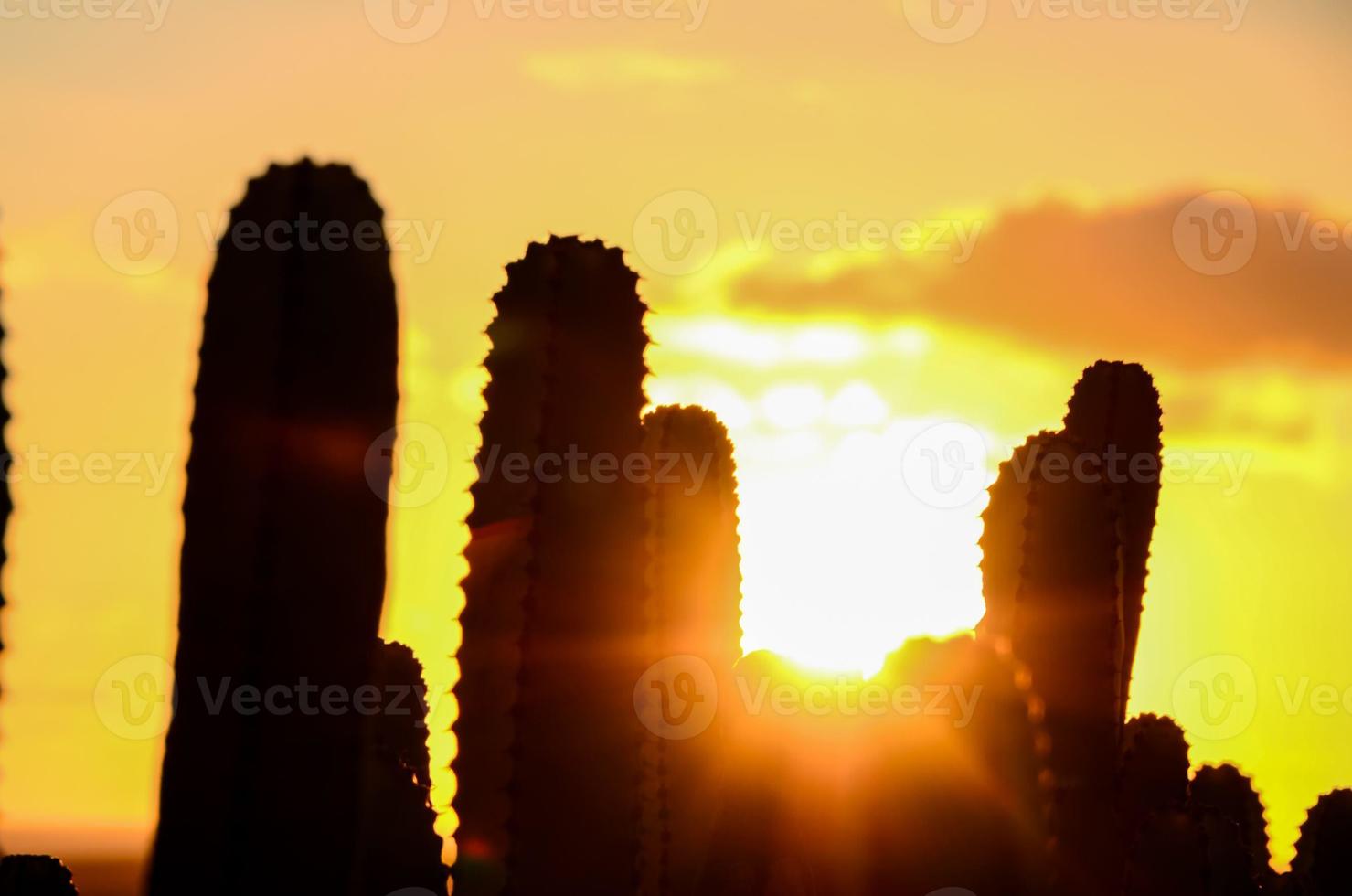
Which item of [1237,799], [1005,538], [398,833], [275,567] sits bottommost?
[398,833]

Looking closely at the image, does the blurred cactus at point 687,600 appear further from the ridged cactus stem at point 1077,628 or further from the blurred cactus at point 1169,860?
the blurred cactus at point 1169,860

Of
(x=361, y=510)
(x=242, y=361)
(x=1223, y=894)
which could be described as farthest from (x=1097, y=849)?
(x=242, y=361)

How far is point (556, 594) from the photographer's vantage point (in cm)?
715

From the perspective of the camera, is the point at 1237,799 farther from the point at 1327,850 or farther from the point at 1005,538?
the point at 1005,538

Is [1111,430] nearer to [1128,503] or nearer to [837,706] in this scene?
[1128,503]

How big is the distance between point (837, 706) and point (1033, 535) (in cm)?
169

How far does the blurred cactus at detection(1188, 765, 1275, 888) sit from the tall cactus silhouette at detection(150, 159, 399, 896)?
6.69m

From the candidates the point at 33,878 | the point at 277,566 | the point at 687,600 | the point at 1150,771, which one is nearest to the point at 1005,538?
the point at 1150,771

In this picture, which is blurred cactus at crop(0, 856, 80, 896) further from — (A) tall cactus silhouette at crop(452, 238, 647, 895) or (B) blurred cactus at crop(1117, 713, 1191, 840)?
(B) blurred cactus at crop(1117, 713, 1191, 840)

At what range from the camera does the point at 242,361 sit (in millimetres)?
6527

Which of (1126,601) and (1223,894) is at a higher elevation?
(1126,601)

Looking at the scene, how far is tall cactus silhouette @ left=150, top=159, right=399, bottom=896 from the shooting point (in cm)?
636

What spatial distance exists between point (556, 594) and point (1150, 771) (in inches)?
168

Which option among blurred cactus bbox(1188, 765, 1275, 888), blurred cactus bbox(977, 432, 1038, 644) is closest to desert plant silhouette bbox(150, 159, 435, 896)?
blurred cactus bbox(977, 432, 1038, 644)
